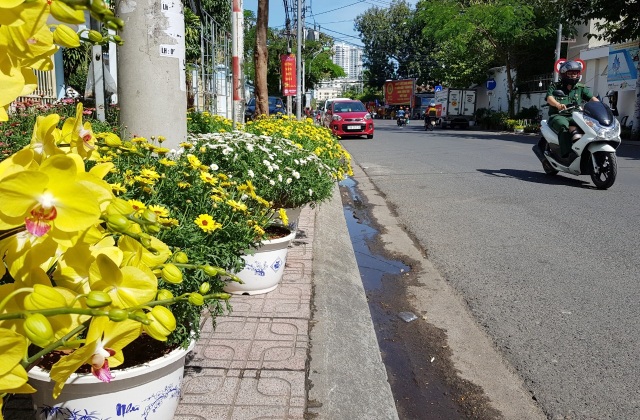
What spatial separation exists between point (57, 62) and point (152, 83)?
11.1 meters

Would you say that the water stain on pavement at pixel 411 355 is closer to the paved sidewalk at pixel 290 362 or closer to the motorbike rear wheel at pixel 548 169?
the paved sidewalk at pixel 290 362

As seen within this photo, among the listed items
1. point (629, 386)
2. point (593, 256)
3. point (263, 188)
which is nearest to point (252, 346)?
point (263, 188)

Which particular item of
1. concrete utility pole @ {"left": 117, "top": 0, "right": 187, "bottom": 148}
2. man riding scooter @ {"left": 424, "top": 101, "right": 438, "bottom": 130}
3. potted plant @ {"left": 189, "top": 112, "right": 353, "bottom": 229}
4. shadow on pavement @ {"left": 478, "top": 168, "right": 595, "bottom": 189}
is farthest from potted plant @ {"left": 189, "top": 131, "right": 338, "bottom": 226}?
man riding scooter @ {"left": 424, "top": 101, "right": 438, "bottom": 130}

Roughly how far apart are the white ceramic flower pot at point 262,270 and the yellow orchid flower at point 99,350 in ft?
8.92

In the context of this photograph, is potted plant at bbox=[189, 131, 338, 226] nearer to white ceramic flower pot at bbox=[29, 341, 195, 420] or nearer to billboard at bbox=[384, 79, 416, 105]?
white ceramic flower pot at bbox=[29, 341, 195, 420]

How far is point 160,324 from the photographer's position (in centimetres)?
93

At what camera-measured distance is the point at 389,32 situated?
219 ft

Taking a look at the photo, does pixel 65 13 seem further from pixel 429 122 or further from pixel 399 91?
pixel 399 91

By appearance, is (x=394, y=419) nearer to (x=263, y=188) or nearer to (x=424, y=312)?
(x=424, y=312)

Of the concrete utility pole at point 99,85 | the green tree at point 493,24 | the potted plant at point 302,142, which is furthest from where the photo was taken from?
the green tree at point 493,24

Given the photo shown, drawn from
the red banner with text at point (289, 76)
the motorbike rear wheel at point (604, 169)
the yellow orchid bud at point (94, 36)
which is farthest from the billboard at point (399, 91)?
the yellow orchid bud at point (94, 36)

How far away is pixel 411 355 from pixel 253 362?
3.65 feet

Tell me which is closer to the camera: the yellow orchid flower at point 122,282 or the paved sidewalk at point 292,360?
the yellow orchid flower at point 122,282

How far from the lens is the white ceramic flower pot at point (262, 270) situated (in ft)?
12.4
